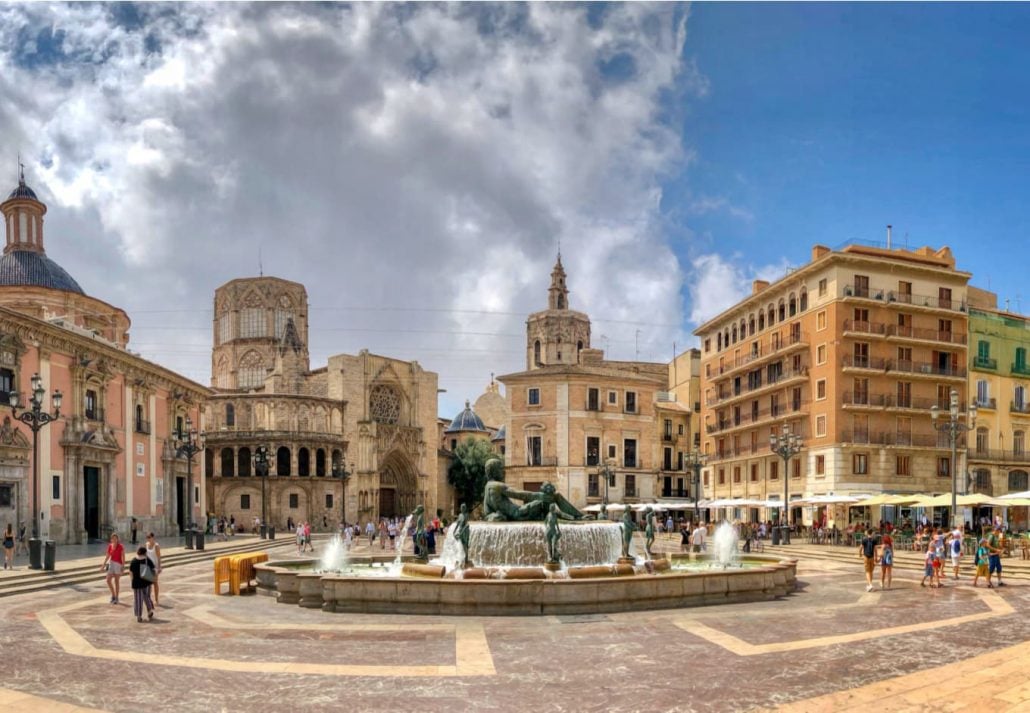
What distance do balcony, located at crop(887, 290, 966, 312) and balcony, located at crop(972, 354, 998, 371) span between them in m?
2.84

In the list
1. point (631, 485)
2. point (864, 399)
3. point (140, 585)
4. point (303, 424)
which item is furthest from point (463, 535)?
point (303, 424)

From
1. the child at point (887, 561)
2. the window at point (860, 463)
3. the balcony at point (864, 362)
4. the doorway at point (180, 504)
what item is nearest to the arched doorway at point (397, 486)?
the doorway at point (180, 504)

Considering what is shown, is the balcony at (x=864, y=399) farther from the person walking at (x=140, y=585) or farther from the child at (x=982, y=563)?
the person walking at (x=140, y=585)

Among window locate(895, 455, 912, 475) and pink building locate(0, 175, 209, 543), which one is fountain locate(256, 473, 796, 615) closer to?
pink building locate(0, 175, 209, 543)

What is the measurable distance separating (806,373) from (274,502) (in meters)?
37.7

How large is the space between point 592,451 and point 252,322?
4035cm

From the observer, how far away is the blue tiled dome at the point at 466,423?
295ft

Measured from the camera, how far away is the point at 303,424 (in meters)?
64.6

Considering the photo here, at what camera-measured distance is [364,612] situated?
51.8ft

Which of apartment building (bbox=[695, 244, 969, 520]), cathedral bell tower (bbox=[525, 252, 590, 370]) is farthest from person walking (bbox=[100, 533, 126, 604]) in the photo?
cathedral bell tower (bbox=[525, 252, 590, 370])

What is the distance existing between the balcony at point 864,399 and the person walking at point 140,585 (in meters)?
36.8

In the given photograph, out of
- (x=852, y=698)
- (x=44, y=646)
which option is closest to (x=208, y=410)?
(x=44, y=646)

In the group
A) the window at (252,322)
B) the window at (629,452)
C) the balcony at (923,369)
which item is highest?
the window at (252,322)

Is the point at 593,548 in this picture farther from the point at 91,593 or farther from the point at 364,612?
the point at 91,593
